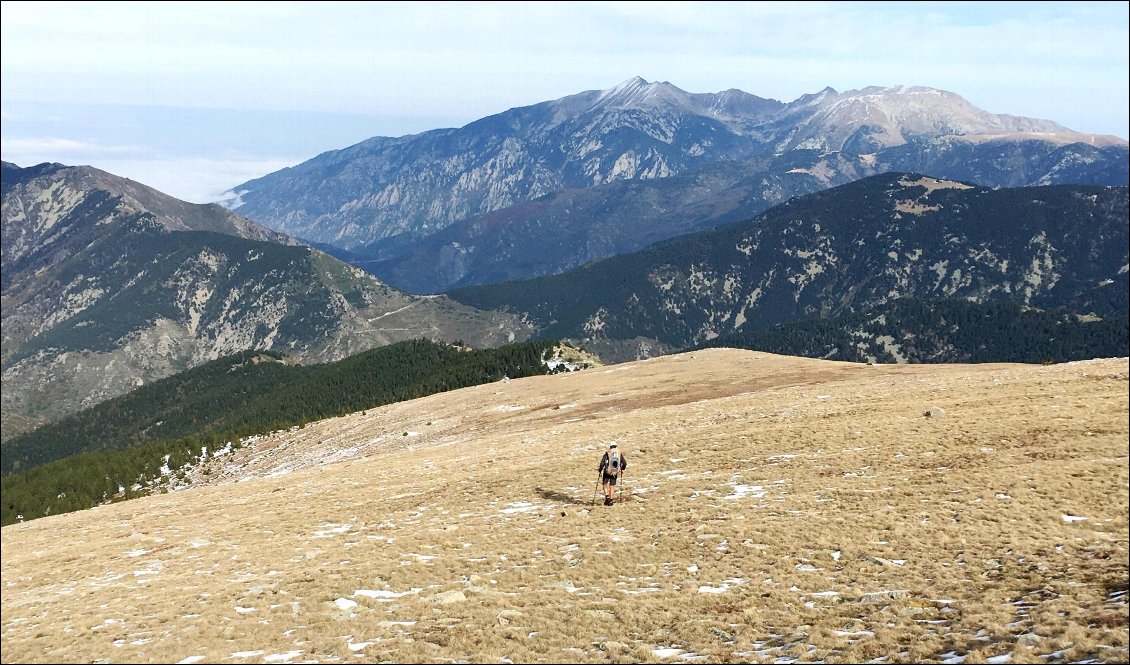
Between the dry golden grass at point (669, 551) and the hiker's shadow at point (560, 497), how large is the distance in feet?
0.72

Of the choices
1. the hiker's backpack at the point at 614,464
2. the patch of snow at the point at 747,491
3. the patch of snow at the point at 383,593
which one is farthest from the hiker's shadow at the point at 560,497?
the patch of snow at the point at 383,593

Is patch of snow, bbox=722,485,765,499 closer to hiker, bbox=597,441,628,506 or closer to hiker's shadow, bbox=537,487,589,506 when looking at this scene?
hiker, bbox=597,441,628,506

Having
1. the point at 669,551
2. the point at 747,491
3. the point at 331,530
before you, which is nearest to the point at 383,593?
the point at 669,551

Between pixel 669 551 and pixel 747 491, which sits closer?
pixel 669 551

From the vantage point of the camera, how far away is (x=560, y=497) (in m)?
37.6

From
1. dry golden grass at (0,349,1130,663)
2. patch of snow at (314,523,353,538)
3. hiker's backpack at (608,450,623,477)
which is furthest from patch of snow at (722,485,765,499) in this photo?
patch of snow at (314,523,353,538)

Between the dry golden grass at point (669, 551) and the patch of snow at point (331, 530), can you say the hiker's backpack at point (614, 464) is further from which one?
the patch of snow at point (331, 530)

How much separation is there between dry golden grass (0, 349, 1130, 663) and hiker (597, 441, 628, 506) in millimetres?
1009

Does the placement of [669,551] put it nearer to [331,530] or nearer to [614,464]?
[614,464]

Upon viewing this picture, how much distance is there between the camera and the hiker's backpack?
34.9m

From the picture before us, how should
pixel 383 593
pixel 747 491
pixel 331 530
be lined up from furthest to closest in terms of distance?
pixel 331 530
pixel 747 491
pixel 383 593

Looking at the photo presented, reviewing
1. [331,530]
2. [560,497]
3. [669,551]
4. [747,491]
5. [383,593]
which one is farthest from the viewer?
[560,497]

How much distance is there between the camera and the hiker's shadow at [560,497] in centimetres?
3628

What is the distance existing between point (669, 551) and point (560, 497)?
35.7 ft
